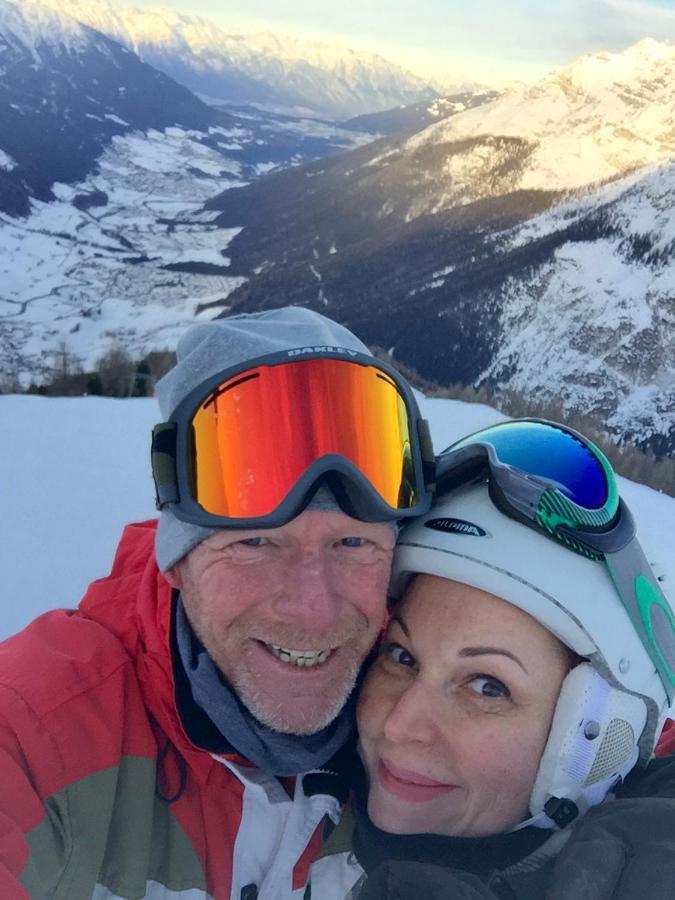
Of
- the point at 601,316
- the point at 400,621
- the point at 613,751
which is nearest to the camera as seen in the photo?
the point at 613,751

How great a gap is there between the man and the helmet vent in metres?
0.61

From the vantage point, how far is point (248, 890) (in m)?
1.73

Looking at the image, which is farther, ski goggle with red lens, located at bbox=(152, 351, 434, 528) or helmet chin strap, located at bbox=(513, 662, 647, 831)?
ski goggle with red lens, located at bbox=(152, 351, 434, 528)

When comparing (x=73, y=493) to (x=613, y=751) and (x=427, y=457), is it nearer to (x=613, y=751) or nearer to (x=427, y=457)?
(x=427, y=457)

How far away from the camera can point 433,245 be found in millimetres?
110250

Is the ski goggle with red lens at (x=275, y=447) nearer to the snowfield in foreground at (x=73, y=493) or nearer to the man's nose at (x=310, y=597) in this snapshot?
the man's nose at (x=310, y=597)

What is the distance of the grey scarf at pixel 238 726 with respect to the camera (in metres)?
1.77

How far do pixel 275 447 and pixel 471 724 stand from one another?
84 cm

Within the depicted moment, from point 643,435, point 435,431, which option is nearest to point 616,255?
point 643,435

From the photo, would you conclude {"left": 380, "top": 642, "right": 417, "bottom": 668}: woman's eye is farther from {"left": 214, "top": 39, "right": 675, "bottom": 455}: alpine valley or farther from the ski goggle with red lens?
{"left": 214, "top": 39, "right": 675, "bottom": 455}: alpine valley

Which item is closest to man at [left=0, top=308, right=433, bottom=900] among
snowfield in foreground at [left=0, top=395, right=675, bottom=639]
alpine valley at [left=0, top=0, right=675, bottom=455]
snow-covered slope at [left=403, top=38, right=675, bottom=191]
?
snowfield in foreground at [left=0, top=395, right=675, bottom=639]

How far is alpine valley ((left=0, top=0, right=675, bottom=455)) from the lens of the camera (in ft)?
283

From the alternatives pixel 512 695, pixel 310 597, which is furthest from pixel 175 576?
pixel 512 695

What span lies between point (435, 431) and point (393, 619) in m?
6.93
